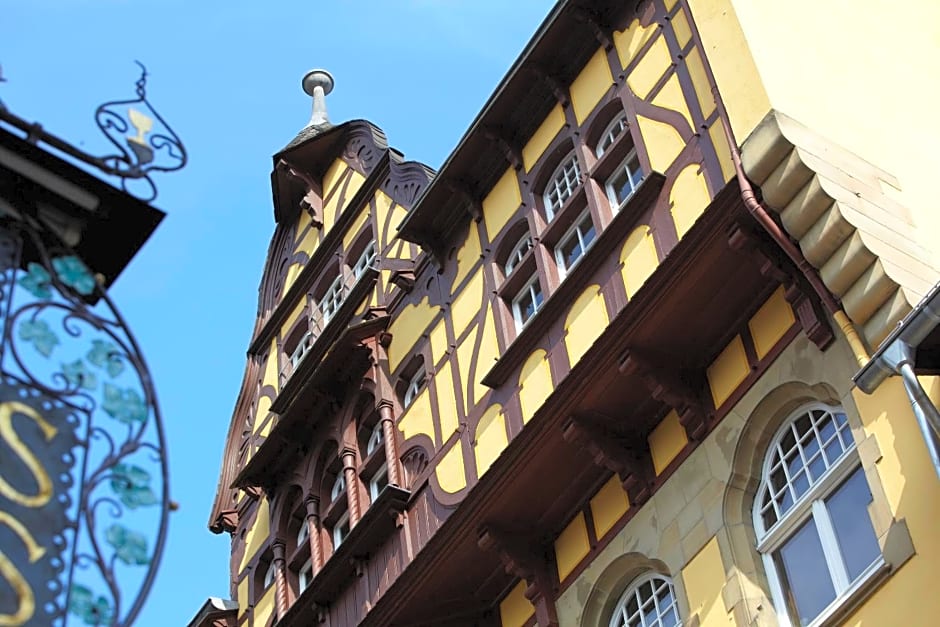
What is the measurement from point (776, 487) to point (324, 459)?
7847 millimetres

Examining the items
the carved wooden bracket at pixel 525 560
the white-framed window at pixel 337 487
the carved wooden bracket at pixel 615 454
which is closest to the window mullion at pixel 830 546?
the carved wooden bracket at pixel 615 454

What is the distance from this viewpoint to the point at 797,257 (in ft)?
41.1

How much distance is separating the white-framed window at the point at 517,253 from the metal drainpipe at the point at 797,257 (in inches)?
154

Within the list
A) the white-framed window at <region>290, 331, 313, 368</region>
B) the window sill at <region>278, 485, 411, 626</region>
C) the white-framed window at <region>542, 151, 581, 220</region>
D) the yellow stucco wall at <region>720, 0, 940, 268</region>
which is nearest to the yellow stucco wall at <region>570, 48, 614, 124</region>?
the white-framed window at <region>542, 151, 581, 220</region>

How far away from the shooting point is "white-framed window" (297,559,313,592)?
19.2 metres

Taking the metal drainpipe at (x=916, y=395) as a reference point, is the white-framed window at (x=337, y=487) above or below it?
above

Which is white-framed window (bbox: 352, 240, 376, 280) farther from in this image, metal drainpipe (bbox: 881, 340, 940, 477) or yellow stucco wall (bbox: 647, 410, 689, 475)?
metal drainpipe (bbox: 881, 340, 940, 477)

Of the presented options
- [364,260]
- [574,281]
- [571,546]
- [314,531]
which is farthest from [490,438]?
[364,260]

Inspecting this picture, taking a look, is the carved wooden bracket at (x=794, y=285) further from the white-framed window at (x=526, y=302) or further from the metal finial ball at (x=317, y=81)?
the metal finial ball at (x=317, y=81)

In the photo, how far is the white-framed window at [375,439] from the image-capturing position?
59.7ft

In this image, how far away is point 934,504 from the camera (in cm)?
1066

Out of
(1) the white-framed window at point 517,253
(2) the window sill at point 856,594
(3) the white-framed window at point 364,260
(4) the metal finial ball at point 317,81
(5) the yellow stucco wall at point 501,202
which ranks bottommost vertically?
(2) the window sill at point 856,594

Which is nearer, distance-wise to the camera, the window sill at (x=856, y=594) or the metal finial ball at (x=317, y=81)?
the window sill at (x=856, y=594)

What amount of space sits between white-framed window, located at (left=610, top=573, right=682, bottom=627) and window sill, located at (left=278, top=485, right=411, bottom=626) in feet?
11.7
